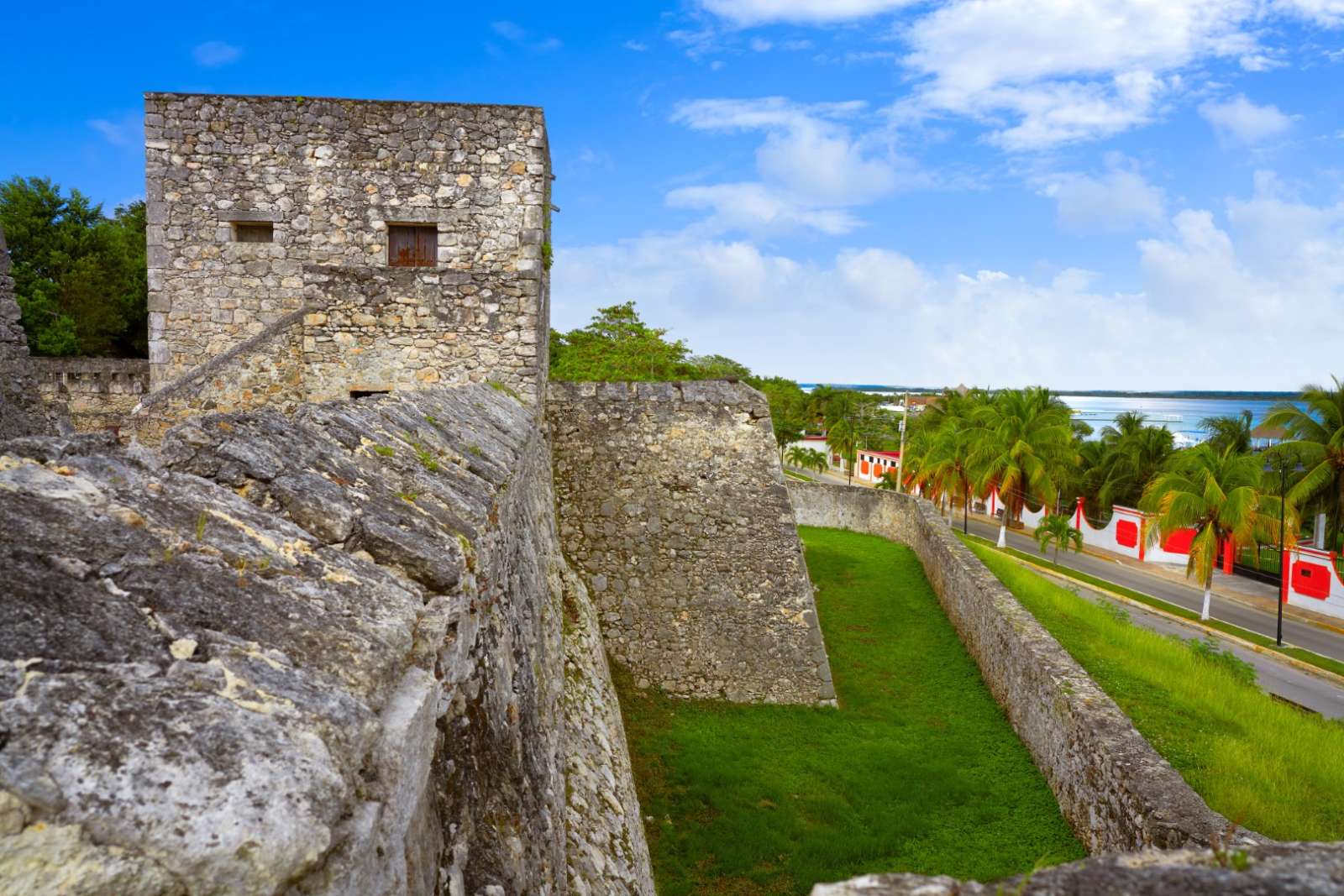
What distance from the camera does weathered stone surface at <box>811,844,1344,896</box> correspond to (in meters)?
1.48

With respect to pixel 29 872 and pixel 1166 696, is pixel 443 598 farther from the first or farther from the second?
pixel 1166 696

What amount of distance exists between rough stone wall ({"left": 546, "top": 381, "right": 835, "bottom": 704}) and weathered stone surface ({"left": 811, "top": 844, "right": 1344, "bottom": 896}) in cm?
900

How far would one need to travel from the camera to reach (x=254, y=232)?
10141mm

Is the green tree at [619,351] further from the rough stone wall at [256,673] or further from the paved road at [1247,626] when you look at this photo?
the rough stone wall at [256,673]

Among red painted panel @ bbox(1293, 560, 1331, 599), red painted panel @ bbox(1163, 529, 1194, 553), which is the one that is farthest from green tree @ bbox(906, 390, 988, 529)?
red painted panel @ bbox(1293, 560, 1331, 599)

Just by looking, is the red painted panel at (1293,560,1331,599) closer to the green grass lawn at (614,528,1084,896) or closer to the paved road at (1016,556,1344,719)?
the paved road at (1016,556,1344,719)

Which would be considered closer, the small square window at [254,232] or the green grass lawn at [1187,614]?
the small square window at [254,232]

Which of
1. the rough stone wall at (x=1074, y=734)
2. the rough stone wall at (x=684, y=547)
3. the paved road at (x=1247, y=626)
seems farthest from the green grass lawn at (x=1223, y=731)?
the paved road at (x=1247, y=626)

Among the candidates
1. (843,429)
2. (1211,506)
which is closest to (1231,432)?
(1211,506)

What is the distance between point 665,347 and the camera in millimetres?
32719

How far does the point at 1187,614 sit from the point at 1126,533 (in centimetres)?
1099

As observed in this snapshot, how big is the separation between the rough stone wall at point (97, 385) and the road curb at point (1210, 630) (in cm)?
2317

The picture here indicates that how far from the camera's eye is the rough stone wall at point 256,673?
3.65 ft

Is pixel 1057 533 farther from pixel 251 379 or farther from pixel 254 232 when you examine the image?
pixel 251 379
